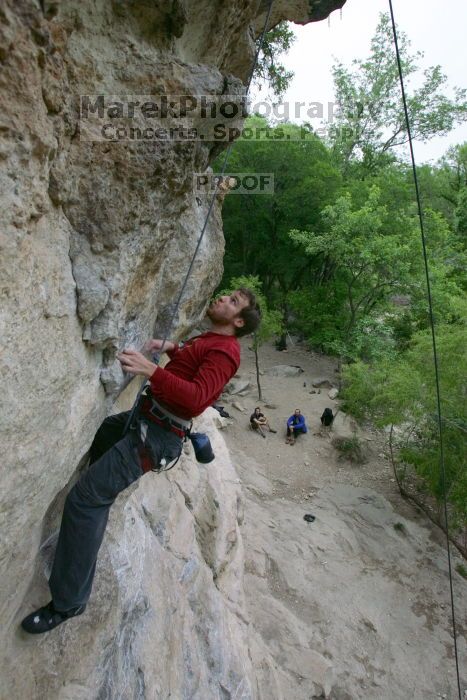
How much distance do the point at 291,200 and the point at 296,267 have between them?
381cm

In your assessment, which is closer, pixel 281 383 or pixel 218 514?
pixel 218 514

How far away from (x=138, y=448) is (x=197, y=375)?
2.29ft

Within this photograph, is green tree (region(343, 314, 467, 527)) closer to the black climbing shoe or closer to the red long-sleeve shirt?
the red long-sleeve shirt

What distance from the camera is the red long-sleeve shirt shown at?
276 centimetres

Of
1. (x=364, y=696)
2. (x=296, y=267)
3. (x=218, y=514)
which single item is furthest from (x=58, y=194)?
(x=296, y=267)

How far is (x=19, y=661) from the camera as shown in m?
2.72

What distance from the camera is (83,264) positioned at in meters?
2.48

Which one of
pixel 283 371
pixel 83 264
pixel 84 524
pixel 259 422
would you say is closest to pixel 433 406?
pixel 259 422

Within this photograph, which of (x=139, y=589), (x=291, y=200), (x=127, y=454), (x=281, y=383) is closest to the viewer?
(x=127, y=454)

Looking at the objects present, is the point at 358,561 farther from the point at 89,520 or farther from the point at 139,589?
the point at 89,520

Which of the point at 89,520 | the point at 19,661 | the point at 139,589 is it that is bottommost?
the point at 139,589

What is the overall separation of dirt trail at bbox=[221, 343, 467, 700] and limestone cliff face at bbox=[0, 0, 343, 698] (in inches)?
117

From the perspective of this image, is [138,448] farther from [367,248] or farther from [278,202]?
[278,202]

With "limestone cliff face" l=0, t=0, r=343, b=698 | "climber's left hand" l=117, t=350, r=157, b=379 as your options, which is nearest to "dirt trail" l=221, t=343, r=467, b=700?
"limestone cliff face" l=0, t=0, r=343, b=698
